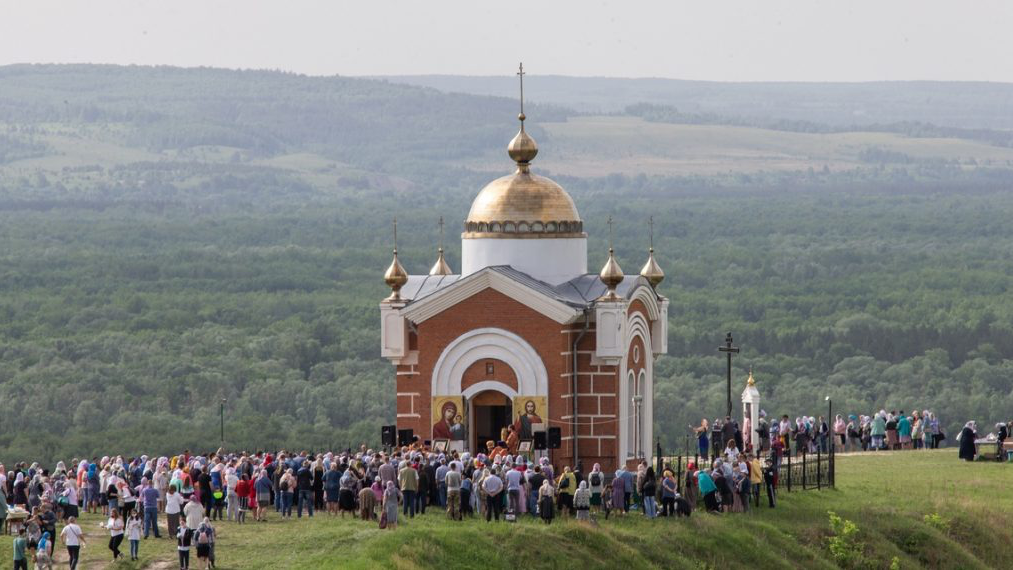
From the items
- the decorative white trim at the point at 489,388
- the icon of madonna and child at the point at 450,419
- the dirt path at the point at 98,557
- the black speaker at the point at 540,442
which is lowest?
the dirt path at the point at 98,557

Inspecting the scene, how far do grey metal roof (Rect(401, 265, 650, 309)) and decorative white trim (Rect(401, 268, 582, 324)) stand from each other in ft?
0.37

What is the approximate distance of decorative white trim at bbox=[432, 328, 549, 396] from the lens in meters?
45.4

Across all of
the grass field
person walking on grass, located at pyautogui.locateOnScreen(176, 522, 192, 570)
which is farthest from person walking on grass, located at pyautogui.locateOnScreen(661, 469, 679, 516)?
person walking on grass, located at pyautogui.locateOnScreen(176, 522, 192, 570)

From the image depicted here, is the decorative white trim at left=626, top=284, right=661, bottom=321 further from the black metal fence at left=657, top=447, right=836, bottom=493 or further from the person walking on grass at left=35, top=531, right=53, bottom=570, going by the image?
the person walking on grass at left=35, top=531, right=53, bottom=570

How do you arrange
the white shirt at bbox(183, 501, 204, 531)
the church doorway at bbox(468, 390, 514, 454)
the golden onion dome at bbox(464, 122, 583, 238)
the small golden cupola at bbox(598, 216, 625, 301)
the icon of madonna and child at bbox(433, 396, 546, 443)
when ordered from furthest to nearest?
the golden onion dome at bbox(464, 122, 583, 238)
the church doorway at bbox(468, 390, 514, 454)
the small golden cupola at bbox(598, 216, 625, 301)
the icon of madonna and child at bbox(433, 396, 546, 443)
the white shirt at bbox(183, 501, 204, 531)

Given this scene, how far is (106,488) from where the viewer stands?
40562mm

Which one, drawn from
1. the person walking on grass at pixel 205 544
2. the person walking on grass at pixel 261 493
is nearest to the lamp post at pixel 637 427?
the person walking on grass at pixel 261 493

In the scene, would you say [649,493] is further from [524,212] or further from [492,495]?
[524,212]

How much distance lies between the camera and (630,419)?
1850 inches

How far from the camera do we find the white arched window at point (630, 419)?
4684 cm

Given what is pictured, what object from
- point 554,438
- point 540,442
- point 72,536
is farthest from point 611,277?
point 72,536

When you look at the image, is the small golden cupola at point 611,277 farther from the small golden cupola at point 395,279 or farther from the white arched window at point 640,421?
the small golden cupola at point 395,279

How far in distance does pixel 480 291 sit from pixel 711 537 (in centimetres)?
734

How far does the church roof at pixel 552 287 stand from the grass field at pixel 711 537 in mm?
5114
